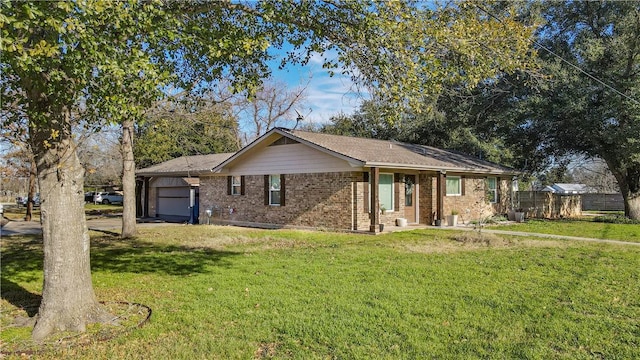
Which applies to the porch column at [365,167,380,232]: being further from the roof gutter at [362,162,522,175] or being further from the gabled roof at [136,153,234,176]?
the gabled roof at [136,153,234,176]

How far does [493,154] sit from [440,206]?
7.08 meters

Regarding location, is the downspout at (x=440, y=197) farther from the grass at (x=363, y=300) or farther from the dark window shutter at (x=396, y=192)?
the grass at (x=363, y=300)

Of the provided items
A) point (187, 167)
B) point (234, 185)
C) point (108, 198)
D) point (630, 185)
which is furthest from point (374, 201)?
point (108, 198)

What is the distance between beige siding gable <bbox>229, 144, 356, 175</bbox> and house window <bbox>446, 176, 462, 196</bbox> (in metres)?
5.82

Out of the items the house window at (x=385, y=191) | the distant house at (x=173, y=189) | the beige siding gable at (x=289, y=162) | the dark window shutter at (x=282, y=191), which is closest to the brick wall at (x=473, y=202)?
the house window at (x=385, y=191)

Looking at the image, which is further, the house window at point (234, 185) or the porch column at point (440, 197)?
the house window at point (234, 185)

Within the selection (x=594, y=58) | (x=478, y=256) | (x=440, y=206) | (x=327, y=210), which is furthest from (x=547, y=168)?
(x=478, y=256)

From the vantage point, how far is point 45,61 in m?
4.42

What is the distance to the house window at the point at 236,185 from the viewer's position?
21.0 m

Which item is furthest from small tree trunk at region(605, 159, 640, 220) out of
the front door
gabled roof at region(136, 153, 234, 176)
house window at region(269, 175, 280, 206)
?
gabled roof at region(136, 153, 234, 176)

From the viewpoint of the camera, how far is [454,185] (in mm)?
20344

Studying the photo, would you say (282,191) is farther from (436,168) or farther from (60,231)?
(60,231)

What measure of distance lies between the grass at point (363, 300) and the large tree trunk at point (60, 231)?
504 mm

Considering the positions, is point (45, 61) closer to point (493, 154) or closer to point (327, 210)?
point (327, 210)
